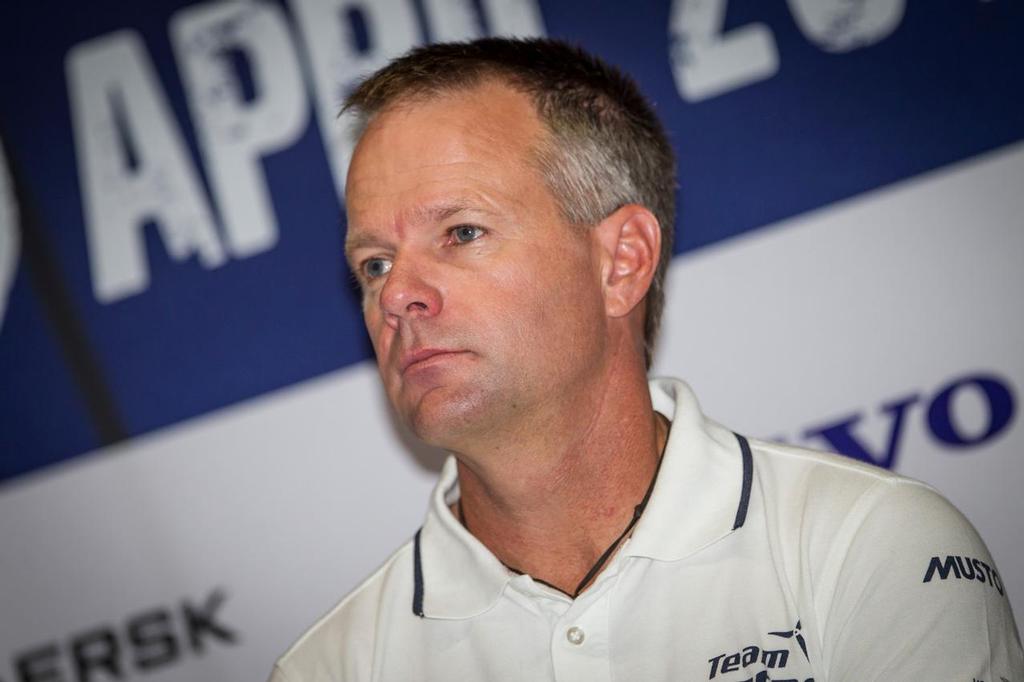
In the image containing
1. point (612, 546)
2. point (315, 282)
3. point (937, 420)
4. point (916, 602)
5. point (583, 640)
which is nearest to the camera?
point (916, 602)

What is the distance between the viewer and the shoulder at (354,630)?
4.89ft

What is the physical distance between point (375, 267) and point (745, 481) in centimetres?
59

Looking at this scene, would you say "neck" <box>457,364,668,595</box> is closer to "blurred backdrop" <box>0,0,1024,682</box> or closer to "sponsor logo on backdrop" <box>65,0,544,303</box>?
"blurred backdrop" <box>0,0,1024,682</box>

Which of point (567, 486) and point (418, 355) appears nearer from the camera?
point (418, 355)

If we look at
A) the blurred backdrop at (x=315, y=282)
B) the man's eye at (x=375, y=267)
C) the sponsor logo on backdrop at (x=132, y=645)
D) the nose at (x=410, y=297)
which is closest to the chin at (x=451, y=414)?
the nose at (x=410, y=297)

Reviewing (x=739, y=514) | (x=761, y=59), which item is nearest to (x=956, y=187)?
(x=761, y=59)

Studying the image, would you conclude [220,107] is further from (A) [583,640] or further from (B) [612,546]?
(A) [583,640]

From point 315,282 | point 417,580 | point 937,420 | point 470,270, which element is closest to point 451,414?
point 470,270

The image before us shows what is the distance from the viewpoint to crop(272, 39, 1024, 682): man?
1.27 meters

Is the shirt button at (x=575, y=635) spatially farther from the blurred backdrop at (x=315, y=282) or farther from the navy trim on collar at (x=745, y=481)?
the blurred backdrop at (x=315, y=282)

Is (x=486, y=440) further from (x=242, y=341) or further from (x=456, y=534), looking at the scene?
(x=242, y=341)

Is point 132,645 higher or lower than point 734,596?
lower

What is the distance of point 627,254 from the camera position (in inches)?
60.1

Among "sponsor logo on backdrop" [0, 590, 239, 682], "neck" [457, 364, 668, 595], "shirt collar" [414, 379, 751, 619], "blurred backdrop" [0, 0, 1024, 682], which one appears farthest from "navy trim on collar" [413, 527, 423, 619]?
"sponsor logo on backdrop" [0, 590, 239, 682]
